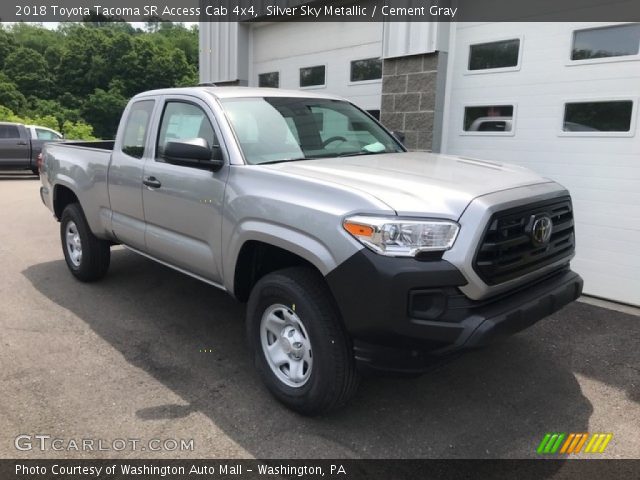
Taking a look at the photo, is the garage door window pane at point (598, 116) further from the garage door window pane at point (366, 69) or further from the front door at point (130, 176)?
the front door at point (130, 176)

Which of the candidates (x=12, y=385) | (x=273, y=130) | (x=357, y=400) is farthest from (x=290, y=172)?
(x=12, y=385)

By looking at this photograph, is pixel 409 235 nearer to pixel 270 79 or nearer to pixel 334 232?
pixel 334 232

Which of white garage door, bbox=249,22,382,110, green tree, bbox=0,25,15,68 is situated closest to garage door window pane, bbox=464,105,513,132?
white garage door, bbox=249,22,382,110

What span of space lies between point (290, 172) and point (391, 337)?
120 cm

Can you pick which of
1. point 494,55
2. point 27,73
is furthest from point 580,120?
point 27,73

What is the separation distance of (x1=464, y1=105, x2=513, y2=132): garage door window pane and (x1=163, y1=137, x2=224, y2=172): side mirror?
3886 millimetres

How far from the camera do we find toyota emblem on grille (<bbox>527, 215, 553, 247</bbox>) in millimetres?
3006

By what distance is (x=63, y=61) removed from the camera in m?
55.1

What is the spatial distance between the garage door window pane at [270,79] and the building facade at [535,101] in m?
1.64

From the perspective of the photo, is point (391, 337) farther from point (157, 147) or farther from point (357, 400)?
point (157, 147)

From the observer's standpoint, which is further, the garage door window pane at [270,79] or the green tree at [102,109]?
the green tree at [102,109]

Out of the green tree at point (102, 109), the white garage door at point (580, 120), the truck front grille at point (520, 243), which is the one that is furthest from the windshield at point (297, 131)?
the green tree at point (102, 109)

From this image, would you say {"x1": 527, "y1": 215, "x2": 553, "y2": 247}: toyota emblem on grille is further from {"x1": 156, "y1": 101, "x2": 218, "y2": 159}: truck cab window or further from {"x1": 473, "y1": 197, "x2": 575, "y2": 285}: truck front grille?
{"x1": 156, "y1": 101, "x2": 218, "y2": 159}: truck cab window

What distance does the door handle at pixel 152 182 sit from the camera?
14.1 feet
